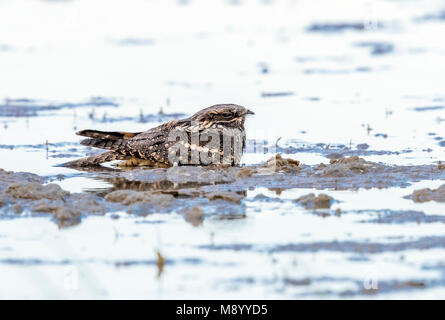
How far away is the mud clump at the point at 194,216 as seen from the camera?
7145mm

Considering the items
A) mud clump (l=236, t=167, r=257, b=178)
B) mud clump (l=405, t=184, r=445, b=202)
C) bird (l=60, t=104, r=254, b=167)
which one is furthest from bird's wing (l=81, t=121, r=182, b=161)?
mud clump (l=405, t=184, r=445, b=202)

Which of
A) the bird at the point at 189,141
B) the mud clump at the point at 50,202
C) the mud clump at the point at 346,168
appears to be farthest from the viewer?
the bird at the point at 189,141

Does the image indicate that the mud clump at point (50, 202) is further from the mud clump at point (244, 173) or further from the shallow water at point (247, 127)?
the mud clump at point (244, 173)

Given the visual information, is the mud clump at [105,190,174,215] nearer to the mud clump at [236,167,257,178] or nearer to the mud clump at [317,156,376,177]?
the mud clump at [236,167,257,178]

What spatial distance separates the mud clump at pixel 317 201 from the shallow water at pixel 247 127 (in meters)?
0.12

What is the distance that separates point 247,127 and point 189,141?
2796 mm

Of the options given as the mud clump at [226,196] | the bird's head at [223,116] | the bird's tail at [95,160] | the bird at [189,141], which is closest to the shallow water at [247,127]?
the mud clump at [226,196]

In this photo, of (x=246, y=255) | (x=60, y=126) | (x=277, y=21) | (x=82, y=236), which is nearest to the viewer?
(x=246, y=255)

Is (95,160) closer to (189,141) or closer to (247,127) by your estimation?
(189,141)

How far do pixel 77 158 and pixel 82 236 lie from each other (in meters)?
3.95

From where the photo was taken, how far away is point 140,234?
6.83m

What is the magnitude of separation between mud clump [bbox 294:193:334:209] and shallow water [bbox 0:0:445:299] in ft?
0.38

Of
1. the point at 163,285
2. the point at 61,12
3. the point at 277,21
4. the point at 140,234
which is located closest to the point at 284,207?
the point at 140,234
